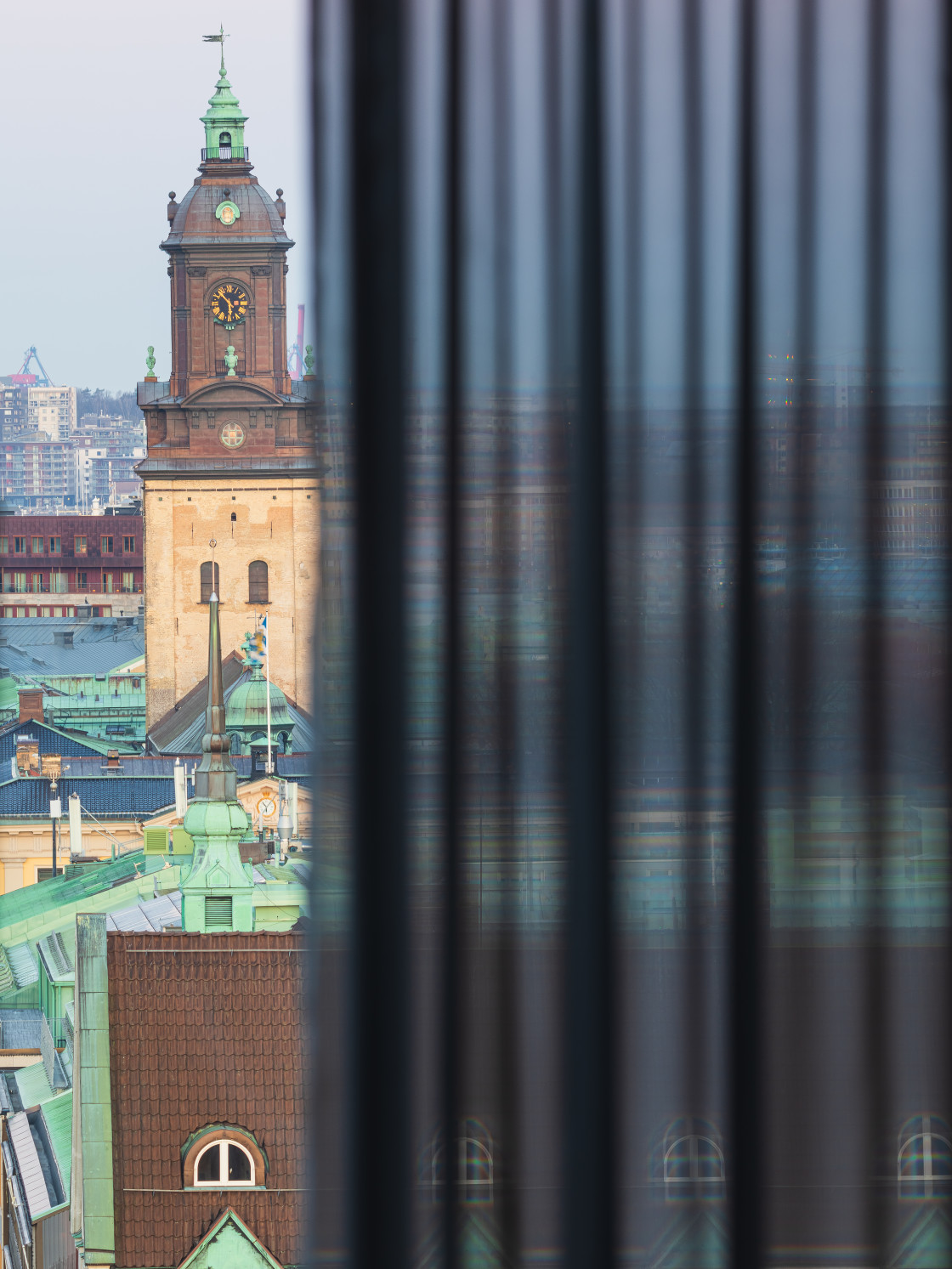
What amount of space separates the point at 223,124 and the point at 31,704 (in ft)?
66.8

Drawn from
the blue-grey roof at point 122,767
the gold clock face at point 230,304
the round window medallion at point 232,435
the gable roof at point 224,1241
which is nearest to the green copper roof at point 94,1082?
the gable roof at point 224,1241

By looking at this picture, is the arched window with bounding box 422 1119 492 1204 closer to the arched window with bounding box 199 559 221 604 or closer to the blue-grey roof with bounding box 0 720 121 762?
the blue-grey roof with bounding box 0 720 121 762

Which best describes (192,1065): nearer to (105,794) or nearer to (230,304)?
(230,304)

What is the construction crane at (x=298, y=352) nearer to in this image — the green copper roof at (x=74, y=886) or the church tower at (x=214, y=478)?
the green copper roof at (x=74, y=886)

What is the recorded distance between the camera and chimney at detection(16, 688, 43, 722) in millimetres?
20562

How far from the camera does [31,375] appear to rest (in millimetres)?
2137

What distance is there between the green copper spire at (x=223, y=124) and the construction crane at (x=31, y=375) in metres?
0.30

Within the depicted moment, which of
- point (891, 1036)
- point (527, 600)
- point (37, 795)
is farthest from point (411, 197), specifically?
point (37, 795)

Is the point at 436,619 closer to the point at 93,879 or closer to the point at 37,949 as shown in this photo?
the point at 37,949

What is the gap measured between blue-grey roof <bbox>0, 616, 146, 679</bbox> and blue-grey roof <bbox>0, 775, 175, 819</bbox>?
423cm

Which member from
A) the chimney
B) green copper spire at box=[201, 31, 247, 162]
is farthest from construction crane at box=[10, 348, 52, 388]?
the chimney

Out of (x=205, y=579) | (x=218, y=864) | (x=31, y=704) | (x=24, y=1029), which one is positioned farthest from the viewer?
(x=205, y=579)

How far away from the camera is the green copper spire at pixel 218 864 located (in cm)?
362

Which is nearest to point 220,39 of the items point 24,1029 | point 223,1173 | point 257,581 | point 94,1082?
point 94,1082
